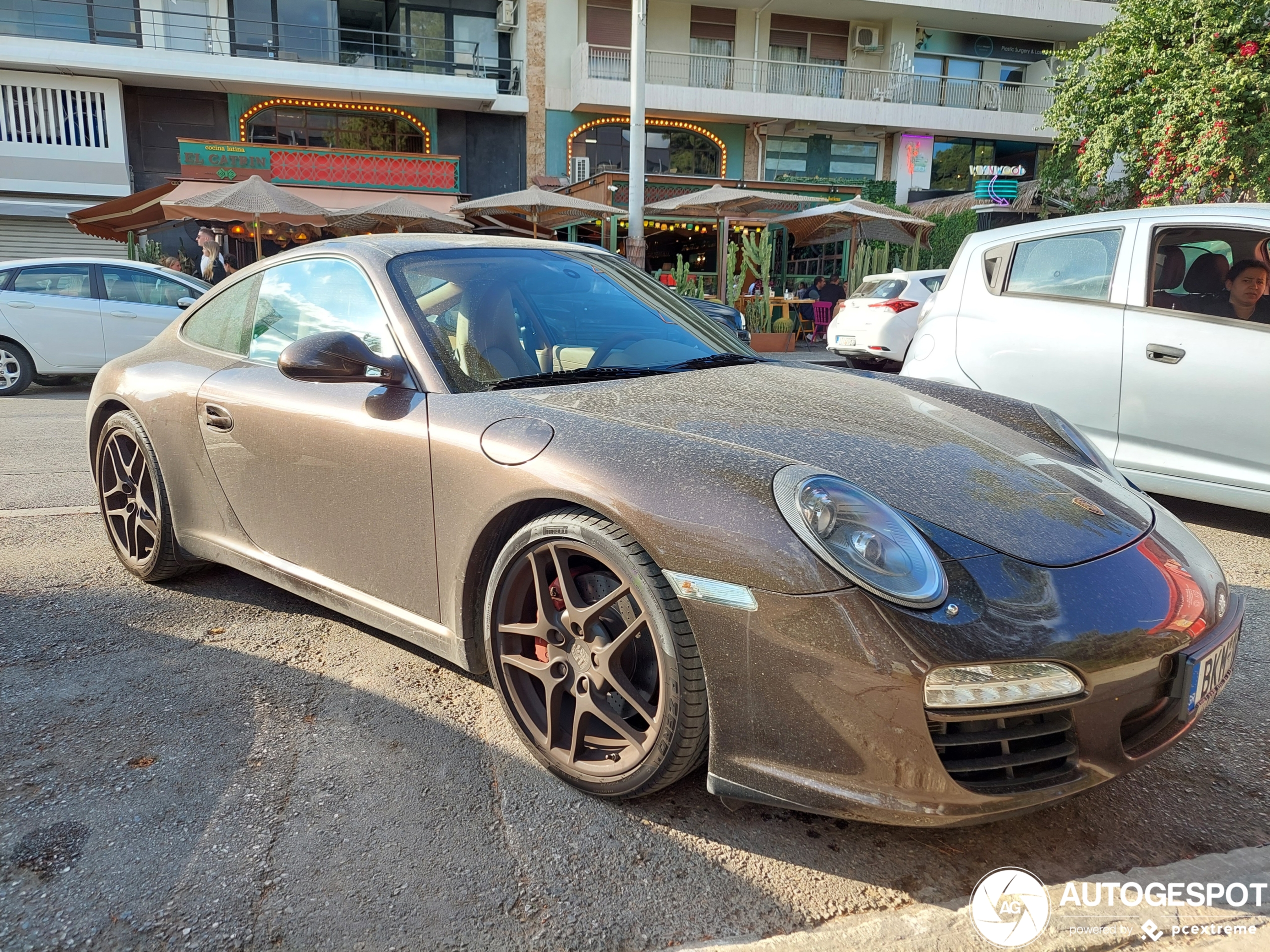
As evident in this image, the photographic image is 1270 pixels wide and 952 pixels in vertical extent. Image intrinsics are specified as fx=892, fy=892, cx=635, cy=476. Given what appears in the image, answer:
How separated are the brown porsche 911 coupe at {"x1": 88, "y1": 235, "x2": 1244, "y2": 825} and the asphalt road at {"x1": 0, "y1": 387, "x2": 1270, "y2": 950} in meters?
0.19

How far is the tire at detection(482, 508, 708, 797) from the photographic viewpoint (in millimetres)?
1934

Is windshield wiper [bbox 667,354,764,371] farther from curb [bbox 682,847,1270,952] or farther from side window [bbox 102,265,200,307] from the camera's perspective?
side window [bbox 102,265,200,307]

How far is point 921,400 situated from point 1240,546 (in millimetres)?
2454

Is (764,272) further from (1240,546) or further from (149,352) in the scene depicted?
(149,352)

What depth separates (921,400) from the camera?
112 inches

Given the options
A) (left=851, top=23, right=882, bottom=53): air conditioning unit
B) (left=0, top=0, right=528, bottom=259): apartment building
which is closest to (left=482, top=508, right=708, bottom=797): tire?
(left=0, top=0, right=528, bottom=259): apartment building

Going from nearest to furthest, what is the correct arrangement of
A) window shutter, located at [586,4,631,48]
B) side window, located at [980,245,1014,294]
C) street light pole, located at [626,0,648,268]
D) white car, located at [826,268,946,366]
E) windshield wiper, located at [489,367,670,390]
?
windshield wiper, located at [489,367,670,390] < side window, located at [980,245,1014,294] < white car, located at [826,268,946,366] < street light pole, located at [626,0,648,268] < window shutter, located at [586,4,631,48]

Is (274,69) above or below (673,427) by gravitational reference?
above

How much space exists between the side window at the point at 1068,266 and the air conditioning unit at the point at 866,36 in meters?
25.6

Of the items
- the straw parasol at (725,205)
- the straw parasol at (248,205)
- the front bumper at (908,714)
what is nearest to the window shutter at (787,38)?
the straw parasol at (725,205)

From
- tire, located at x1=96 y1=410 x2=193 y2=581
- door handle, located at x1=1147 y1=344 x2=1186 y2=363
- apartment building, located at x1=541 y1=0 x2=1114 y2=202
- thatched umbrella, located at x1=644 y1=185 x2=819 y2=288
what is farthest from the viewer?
apartment building, located at x1=541 y1=0 x2=1114 y2=202

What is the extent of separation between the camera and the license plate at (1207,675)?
1893 millimetres

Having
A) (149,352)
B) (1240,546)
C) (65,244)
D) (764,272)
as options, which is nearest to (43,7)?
(65,244)

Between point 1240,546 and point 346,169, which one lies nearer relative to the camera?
point 1240,546
